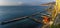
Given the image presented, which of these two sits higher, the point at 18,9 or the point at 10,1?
the point at 10,1

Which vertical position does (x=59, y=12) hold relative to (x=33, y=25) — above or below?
above

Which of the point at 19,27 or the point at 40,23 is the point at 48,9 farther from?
the point at 19,27

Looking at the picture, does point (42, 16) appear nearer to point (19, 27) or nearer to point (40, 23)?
point (40, 23)

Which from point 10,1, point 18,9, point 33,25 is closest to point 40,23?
point 33,25

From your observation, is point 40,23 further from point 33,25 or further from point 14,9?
point 14,9

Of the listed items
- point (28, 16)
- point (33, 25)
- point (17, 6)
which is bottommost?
point (33, 25)
